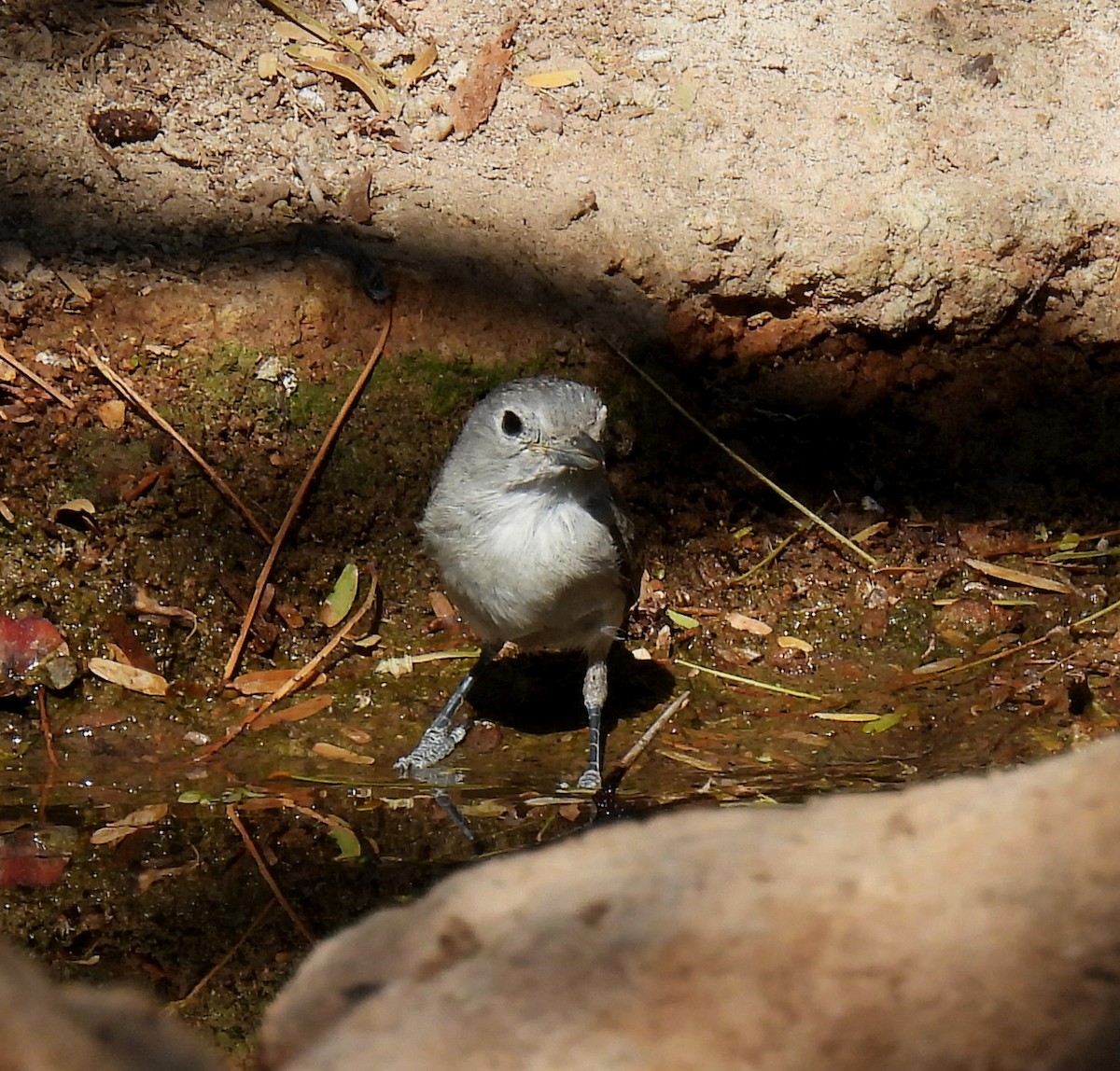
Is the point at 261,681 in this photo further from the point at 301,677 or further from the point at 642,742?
the point at 642,742

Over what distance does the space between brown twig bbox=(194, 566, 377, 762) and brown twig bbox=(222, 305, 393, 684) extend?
0.22 metres

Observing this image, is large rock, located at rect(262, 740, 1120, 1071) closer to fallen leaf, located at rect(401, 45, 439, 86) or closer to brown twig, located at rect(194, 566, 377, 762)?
brown twig, located at rect(194, 566, 377, 762)

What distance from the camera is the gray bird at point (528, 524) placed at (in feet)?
16.6

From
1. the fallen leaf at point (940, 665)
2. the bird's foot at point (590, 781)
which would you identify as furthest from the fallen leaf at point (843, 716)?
the bird's foot at point (590, 781)

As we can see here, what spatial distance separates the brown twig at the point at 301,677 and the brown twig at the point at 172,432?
0.44m

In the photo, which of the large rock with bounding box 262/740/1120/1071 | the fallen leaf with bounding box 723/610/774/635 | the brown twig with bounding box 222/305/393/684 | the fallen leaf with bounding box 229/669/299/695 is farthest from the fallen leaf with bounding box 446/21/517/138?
the large rock with bounding box 262/740/1120/1071

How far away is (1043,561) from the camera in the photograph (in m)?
6.19

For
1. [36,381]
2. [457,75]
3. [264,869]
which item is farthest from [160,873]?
[457,75]

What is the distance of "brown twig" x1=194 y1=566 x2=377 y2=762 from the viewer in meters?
5.17

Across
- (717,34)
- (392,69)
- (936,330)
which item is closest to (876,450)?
(936,330)

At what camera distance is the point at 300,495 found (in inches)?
230

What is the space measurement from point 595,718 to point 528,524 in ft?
2.48

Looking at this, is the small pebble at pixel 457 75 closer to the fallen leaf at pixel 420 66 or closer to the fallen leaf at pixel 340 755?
the fallen leaf at pixel 420 66

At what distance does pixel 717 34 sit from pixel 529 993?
5.58 m
